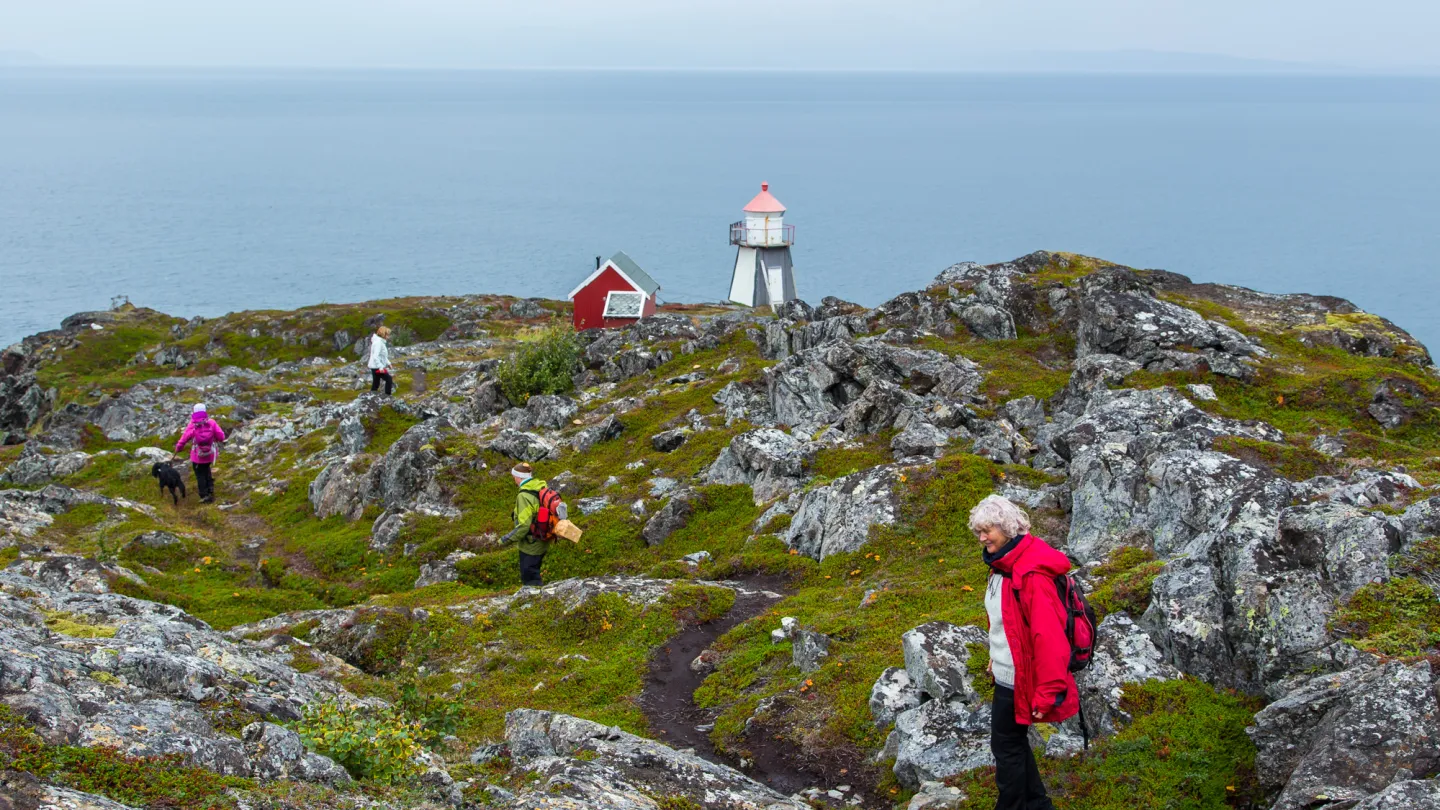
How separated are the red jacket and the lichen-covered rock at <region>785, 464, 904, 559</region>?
10.6 m

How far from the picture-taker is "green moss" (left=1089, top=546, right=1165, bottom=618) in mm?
12805

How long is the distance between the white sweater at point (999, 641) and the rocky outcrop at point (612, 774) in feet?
9.26

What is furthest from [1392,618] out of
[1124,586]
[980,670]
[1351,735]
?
[980,670]

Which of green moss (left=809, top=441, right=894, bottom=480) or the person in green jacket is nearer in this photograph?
the person in green jacket

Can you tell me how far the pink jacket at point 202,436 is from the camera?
1222 inches

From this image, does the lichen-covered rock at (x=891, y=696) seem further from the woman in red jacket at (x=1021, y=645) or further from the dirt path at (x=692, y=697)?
the woman in red jacket at (x=1021, y=645)

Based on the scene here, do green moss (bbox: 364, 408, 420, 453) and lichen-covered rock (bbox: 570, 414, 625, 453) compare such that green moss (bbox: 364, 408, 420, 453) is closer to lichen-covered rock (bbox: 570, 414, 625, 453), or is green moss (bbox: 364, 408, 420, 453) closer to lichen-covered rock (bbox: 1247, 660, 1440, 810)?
lichen-covered rock (bbox: 570, 414, 625, 453)

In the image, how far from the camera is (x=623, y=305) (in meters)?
72.4

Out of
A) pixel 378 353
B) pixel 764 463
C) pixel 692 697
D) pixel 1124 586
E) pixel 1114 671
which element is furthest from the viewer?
pixel 378 353

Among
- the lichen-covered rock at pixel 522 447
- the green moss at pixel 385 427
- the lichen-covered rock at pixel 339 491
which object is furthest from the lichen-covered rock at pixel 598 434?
the green moss at pixel 385 427

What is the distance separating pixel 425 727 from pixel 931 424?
16.1 metres

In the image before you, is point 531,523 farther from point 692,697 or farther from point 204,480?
point 204,480

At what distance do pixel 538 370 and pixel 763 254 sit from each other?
3940 centimetres

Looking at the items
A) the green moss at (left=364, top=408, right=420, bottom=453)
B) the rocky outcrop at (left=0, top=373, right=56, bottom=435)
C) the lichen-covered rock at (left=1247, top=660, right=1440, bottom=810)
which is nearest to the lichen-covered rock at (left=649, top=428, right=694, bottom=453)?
the green moss at (left=364, top=408, right=420, bottom=453)
